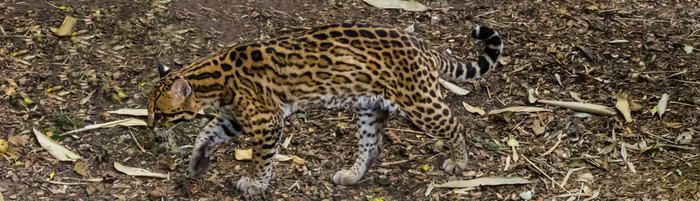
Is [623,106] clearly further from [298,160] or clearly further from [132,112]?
[132,112]

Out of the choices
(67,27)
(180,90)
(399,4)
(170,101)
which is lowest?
(67,27)

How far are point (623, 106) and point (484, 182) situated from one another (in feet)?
5.77

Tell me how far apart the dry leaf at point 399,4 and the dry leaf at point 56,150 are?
397cm

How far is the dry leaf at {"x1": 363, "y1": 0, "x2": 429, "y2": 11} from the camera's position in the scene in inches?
350

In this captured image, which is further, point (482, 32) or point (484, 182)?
point (484, 182)

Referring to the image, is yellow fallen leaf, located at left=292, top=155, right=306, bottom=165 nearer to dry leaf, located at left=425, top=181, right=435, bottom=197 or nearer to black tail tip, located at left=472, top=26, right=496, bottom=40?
dry leaf, located at left=425, top=181, right=435, bottom=197

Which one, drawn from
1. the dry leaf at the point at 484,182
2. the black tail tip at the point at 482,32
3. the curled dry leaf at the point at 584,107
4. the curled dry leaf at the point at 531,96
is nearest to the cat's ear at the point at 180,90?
the black tail tip at the point at 482,32

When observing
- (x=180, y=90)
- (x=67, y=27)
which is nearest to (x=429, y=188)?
(x=180, y=90)

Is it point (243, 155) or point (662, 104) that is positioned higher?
point (662, 104)

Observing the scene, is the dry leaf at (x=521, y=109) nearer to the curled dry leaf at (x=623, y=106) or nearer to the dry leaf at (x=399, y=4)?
the curled dry leaf at (x=623, y=106)

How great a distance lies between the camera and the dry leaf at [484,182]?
254 inches

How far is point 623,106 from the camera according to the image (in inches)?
281

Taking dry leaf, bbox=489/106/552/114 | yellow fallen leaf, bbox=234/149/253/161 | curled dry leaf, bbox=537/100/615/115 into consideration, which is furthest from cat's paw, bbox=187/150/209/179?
curled dry leaf, bbox=537/100/615/115

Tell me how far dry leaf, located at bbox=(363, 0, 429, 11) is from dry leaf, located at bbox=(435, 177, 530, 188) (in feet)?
9.83
